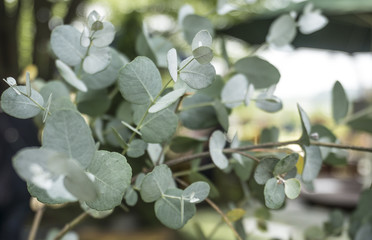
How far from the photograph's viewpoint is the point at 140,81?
10.9 inches

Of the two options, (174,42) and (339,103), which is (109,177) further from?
(174,42)

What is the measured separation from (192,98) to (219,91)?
3cm

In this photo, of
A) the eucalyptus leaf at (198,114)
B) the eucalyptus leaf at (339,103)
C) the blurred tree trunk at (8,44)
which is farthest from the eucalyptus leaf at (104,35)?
the blurred tree trunk at (8,44)

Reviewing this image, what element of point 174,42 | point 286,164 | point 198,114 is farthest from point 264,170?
point 174,42

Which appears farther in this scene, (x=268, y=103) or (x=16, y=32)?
(x=16, y=32)

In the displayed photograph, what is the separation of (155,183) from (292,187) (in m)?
0.10

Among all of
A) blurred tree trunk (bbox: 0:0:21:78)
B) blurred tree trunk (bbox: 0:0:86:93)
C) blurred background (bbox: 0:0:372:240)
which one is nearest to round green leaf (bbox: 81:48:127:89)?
blurred background (bbox: 0:0:372:240)

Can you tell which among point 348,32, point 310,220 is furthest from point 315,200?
point 348,32

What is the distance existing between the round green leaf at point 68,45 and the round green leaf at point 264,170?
0.56ft

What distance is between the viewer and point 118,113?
0.42m

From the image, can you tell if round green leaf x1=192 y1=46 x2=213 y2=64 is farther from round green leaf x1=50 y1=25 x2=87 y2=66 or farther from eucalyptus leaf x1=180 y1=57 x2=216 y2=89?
round green leaf x1=50 y1=25 x2=87 y2=66

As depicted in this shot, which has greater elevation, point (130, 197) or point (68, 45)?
point (68, 45)

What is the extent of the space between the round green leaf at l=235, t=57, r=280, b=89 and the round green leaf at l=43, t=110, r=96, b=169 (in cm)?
23

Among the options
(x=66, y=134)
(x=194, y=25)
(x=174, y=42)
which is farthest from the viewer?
(x=174, y=42)
